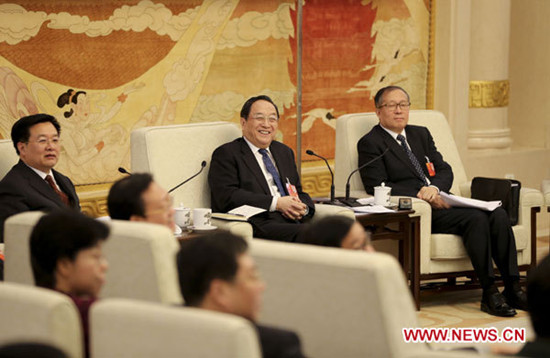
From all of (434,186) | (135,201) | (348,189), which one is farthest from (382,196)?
(135,201)

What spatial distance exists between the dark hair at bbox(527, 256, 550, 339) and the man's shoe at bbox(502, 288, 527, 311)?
350 cm

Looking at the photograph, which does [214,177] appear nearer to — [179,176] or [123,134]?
[179,176]

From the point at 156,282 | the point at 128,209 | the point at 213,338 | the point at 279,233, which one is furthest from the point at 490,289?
the point at 213,338

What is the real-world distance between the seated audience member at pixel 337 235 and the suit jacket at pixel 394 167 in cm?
298

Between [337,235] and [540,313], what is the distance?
0.85 meters

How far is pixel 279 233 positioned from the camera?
5.15 m

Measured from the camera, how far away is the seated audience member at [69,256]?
2.57 meters

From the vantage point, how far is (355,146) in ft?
19.9

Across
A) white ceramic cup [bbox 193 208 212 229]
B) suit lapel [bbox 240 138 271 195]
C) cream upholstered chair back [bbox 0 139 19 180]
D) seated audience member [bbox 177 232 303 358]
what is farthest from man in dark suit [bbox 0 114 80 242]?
seated audience member [bbox 177 232 303 358]

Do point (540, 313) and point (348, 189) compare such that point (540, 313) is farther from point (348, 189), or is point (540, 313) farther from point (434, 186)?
point (434, 186)

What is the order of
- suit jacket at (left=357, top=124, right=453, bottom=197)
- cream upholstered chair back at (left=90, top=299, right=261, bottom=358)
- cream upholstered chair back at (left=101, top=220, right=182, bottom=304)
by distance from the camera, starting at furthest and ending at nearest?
1. suit jacket at (left=357, top=124, right=453, bottom=197)
2. cream upholstered chair back at (left=101, top=220, right=182, bottom=304)
3. cream upholstered chair back at (left=90, top=299, right=261, bottom=358)

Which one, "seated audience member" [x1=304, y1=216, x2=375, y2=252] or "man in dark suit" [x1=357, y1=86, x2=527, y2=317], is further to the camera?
"man in dark suit" [x1=357, y1=86, x2=527, y2=317]

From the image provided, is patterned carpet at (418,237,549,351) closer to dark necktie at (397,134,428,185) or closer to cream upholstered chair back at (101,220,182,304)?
dark necktie at (397,134,428,185)

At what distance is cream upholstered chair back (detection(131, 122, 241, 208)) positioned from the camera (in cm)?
520
